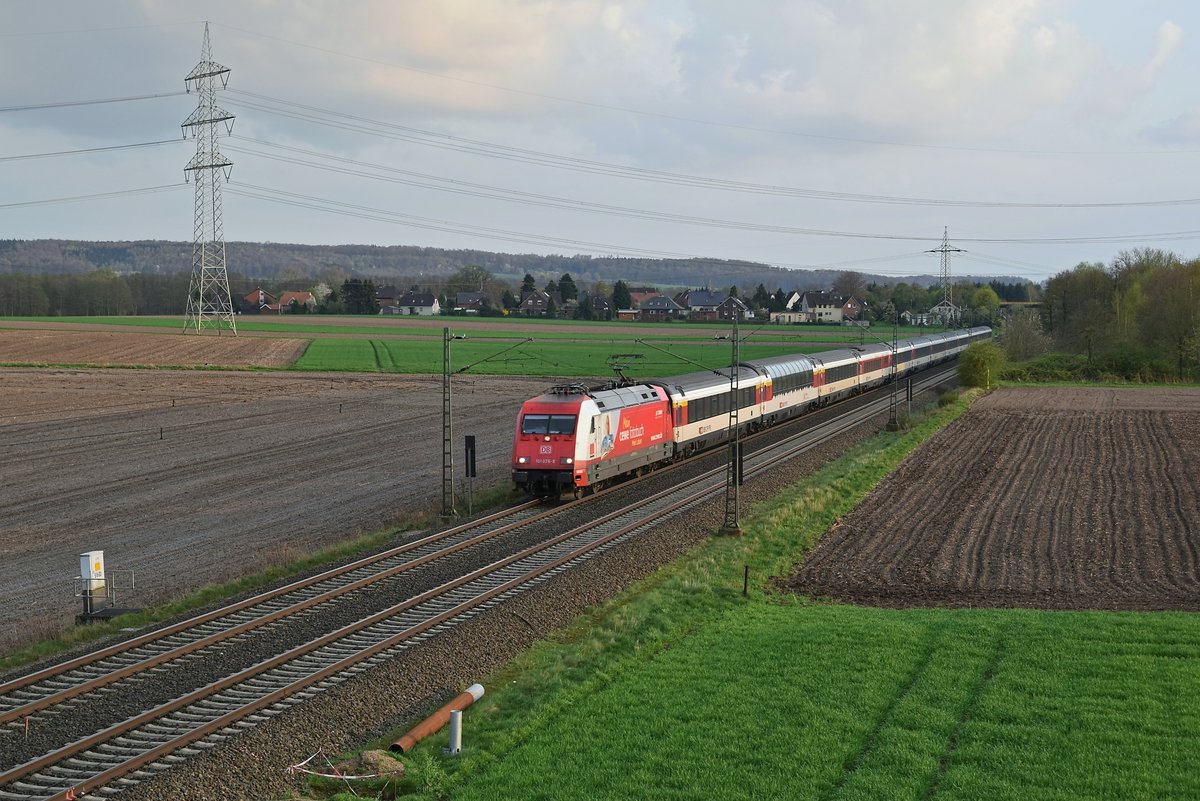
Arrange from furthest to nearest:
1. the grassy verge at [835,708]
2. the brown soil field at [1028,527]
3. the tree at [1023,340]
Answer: the tree at [1023,340], the brown soil field at [1028,527], the grassy verge at [835,708]

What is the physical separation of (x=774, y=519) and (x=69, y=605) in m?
17.8

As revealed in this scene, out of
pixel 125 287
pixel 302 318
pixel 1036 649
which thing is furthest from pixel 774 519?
pixel 125 287

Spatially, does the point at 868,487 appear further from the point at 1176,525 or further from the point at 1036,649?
the point at 1036,649

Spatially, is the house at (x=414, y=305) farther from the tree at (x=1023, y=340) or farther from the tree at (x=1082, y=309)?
the tree at (x=1023, y=340)

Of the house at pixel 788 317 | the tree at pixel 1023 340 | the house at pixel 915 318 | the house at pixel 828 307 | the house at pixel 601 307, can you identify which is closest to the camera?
the tree at pixel 1023 340

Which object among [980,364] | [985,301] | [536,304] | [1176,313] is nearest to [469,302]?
[536,304]

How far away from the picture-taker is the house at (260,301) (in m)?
184

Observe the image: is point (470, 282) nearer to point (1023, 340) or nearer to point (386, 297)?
point (386, 297)

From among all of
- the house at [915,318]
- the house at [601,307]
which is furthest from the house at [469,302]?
the house at [915,318]

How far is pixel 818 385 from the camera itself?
2420 inches

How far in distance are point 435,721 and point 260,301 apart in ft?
590

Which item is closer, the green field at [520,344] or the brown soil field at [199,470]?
the brown soil field at [199,470]

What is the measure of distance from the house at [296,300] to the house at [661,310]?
55003 millimetres

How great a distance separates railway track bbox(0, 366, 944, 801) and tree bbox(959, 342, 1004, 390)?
52.0 meters
